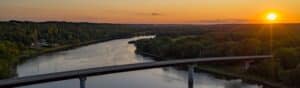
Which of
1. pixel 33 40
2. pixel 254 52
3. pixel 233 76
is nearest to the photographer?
pixel 233 76

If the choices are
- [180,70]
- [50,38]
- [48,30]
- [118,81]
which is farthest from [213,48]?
[48,30]

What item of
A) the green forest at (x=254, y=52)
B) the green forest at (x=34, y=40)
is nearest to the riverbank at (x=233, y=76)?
the green forest at (x=254, y=52)

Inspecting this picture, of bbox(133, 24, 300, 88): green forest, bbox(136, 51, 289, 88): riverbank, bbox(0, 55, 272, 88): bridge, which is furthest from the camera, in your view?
bbox(133, 24, 300, 88): green forest

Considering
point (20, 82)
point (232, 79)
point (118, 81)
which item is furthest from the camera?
point (232, 79)

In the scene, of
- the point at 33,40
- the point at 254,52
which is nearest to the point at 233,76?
the point at 254,52

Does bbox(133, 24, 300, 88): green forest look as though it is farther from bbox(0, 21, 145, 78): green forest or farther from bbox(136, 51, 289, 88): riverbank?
bbox(0, 21, 145, 78): green forest

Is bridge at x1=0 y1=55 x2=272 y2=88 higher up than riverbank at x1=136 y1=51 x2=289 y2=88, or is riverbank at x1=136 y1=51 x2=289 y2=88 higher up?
bridge at x1=0 y1=55 x2=272 y2=88

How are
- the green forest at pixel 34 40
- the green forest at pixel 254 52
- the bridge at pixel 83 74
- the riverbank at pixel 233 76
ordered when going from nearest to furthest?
the bridge at pixel 83 74 < the riverbank at pixel 233 76 < the green forest at pixel 254 52 < the green forest at pixel 34 40

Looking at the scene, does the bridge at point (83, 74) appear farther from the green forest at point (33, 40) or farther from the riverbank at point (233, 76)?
the green forest at point (33, 40)

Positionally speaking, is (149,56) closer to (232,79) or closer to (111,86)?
(232,79)

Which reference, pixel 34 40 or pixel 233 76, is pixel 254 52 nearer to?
pixel 233 76

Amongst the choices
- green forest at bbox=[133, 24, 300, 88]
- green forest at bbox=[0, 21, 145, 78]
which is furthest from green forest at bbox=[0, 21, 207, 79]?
green forest at bbox=[133, 24, 300, 88]
